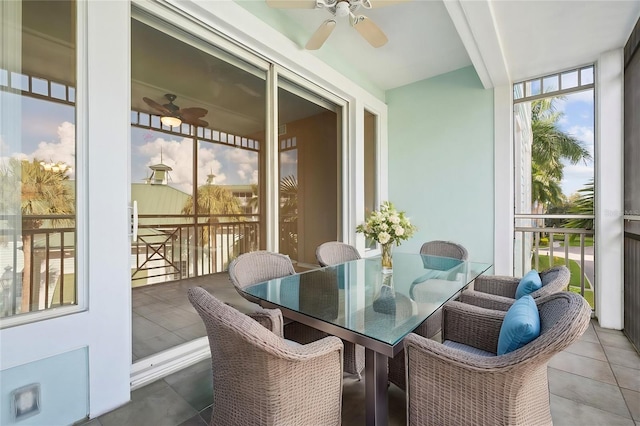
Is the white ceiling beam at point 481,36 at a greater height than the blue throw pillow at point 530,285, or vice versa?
the white ceiling beam at point 481,36

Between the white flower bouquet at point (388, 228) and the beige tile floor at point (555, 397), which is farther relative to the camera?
the white flower bouquet at point (388, 228)

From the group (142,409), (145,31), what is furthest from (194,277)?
(145,31)

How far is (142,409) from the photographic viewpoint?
1649mm

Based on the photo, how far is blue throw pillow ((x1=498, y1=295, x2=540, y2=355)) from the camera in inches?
39.4

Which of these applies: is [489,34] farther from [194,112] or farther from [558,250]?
[194,112]

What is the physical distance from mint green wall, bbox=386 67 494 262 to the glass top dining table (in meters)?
1.38

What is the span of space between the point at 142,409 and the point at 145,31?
255cm

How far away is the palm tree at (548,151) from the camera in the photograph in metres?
3.17

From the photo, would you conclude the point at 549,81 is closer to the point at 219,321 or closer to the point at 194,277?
the point at 219,321

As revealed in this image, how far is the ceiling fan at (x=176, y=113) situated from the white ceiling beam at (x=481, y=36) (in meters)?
2.77

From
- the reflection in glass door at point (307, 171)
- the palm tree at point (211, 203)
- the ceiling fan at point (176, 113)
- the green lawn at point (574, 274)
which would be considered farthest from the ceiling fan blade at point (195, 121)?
the green lawn at point (574, 274)

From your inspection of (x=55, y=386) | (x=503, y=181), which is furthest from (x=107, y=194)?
(x=503, y=181)

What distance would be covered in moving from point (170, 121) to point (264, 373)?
125 inches

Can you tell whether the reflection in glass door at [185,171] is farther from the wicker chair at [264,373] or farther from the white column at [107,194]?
the wicker chair at [264,373]
